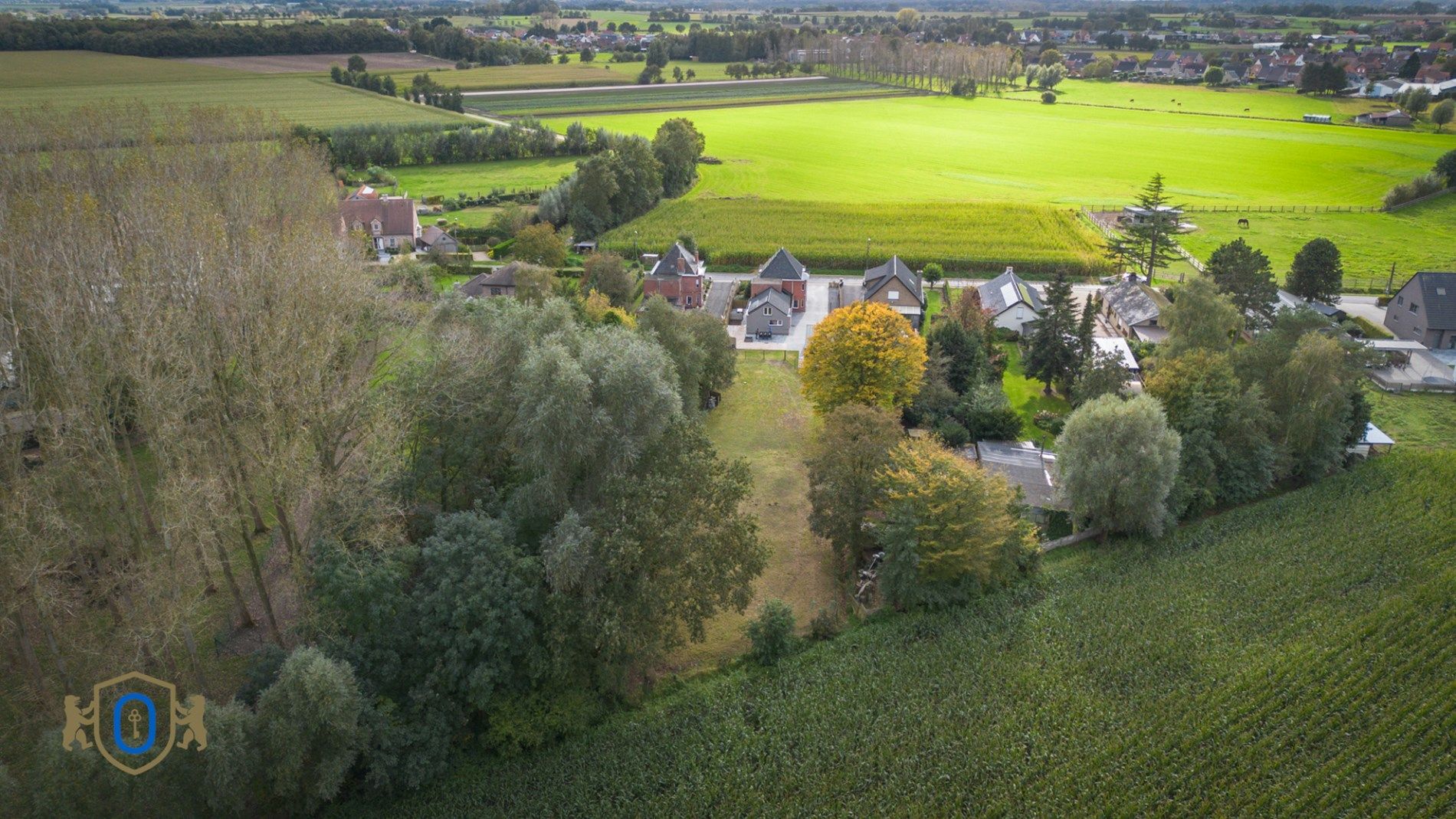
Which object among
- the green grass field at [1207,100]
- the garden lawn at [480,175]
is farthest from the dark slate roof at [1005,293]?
the green grass field at [1207,100]

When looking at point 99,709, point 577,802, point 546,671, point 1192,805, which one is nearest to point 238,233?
point 99,709

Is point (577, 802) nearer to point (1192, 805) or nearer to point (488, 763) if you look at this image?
point (488, 763)

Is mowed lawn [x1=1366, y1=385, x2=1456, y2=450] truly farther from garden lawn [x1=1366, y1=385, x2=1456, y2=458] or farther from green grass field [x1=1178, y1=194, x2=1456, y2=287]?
green grass field [x1=1178, y1=194, x2=1456, y2=287]

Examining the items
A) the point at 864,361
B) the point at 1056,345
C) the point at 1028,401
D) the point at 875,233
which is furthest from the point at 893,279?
the point at 875,233

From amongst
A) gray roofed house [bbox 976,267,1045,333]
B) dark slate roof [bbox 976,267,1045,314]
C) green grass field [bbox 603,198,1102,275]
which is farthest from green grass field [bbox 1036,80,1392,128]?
gray roofed house [bbox 976,267,1045,333]

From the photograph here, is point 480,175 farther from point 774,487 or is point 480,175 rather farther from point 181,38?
point 774,487
